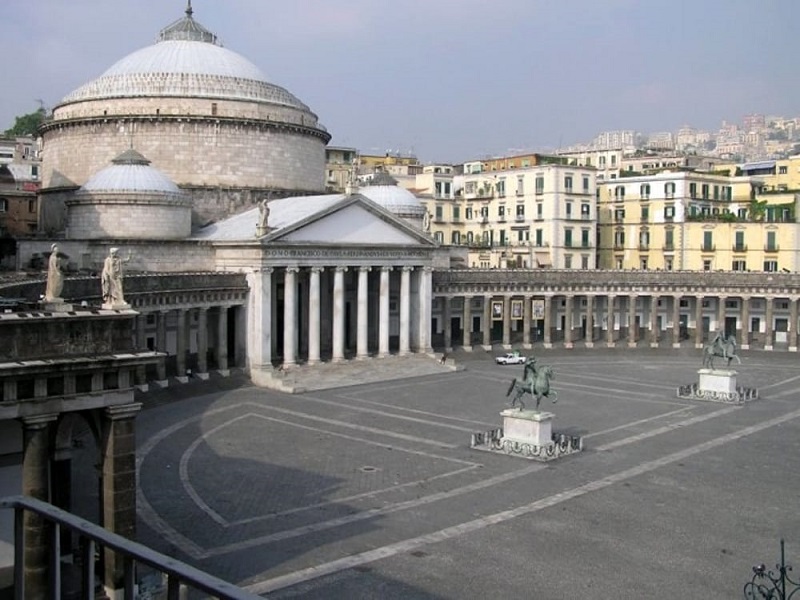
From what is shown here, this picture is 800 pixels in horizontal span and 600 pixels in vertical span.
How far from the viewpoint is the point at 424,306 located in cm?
7050

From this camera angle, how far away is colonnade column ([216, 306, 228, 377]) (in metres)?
58.7

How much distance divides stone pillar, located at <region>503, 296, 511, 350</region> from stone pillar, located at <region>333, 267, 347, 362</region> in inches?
766

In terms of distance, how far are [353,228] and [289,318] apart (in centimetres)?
811

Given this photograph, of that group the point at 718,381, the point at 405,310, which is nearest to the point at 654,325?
the point at 405,310

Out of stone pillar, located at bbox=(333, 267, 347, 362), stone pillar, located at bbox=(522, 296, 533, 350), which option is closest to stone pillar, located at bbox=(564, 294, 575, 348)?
stone pillar, located at bbox=(522, 296, 533, 350)

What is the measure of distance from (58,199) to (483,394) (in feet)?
124

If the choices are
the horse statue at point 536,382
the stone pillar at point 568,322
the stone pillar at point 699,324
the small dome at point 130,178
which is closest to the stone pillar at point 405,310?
the small dome at point 130,178

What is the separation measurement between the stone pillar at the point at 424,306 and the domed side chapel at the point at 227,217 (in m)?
0.11

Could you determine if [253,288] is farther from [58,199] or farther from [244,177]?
[58,199]

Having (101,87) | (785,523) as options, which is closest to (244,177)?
(101,87)

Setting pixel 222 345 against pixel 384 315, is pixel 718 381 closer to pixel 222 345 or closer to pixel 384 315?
pixel 384 315

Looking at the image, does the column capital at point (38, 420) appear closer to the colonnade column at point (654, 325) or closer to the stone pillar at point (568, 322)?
the stone pillar at point (568, 322)

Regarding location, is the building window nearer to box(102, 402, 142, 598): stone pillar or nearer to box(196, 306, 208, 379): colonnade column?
box(196, 306, 208, 379): colonnade column

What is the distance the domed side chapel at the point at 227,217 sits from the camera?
60.1 meters
